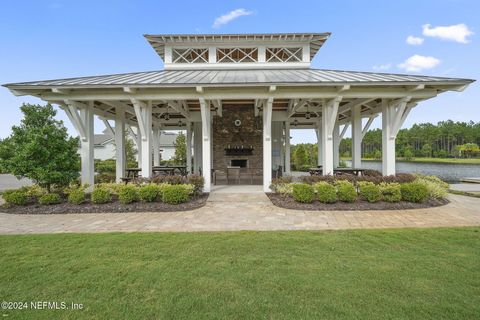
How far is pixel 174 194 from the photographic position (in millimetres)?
7098

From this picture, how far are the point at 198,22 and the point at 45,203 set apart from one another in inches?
445

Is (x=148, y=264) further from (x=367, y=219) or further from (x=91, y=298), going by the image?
(x=367, y=219)

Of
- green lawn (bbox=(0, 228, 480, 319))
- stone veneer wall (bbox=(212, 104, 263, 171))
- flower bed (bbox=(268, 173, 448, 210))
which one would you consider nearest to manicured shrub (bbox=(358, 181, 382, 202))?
flower bed (bbox=(268, 173, 448, 210))

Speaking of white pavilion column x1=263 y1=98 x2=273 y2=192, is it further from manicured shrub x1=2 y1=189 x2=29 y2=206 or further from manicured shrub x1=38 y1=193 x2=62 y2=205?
manicured shrub x1=2 y1=189 x2=29 y2=206

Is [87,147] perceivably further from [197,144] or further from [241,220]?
[241,220]

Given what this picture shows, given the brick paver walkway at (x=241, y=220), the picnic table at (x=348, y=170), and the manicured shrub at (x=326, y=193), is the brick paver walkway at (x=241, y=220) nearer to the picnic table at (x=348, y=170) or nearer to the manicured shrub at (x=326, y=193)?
the manicured shrub at (x=326, y=193)

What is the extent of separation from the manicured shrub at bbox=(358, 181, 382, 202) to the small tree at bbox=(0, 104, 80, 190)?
896 centimetres

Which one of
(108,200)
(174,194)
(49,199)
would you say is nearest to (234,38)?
(174,194)

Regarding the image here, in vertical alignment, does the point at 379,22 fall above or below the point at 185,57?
above

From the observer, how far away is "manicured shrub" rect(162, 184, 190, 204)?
709cm

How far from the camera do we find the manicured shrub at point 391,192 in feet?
23.0

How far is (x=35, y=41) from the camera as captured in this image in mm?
10859

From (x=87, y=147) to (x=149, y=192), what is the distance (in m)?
→ 3.46

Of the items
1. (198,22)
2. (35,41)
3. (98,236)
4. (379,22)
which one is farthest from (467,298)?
(35,41)
